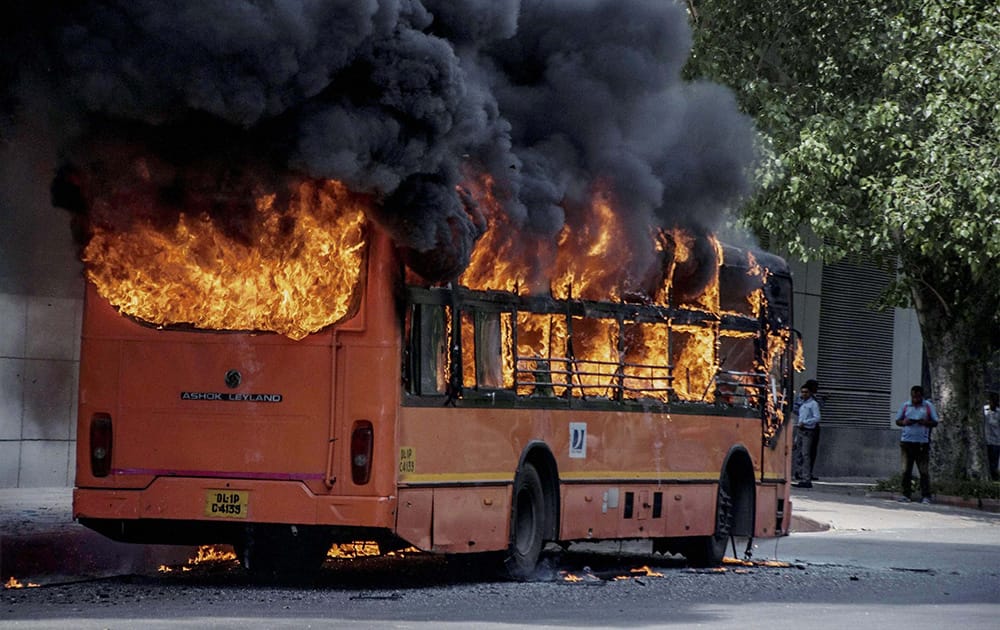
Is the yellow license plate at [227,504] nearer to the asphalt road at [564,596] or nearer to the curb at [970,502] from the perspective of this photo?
the asphalt road at [564,596]

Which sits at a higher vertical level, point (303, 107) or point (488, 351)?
point (303, 107)

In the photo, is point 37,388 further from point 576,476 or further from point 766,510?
point 576,476

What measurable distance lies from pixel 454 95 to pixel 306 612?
136 inches

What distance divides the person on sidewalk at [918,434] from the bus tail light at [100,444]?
16.5 meters

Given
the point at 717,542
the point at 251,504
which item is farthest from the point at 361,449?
the point at 717,542

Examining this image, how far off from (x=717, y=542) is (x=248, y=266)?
18.9ft

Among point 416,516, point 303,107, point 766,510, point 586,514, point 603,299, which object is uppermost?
point 303,107

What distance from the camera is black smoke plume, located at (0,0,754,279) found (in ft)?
37.7

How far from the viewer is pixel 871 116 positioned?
23.9 m

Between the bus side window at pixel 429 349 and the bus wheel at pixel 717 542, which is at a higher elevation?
the bus side window at pixel 429 349

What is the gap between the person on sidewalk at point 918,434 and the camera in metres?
27.4

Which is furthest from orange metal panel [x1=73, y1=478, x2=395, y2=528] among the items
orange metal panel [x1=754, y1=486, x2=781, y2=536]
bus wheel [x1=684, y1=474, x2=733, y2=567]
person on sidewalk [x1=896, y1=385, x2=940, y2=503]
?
person on sidewalk [x1=896, y1=385, x2=940, y2=503]

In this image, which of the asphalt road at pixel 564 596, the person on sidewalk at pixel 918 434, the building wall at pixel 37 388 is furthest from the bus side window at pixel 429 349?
the person on sidewalk at pixel 918 434

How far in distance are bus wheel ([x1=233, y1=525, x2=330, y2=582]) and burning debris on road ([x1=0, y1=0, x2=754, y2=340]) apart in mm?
1569
